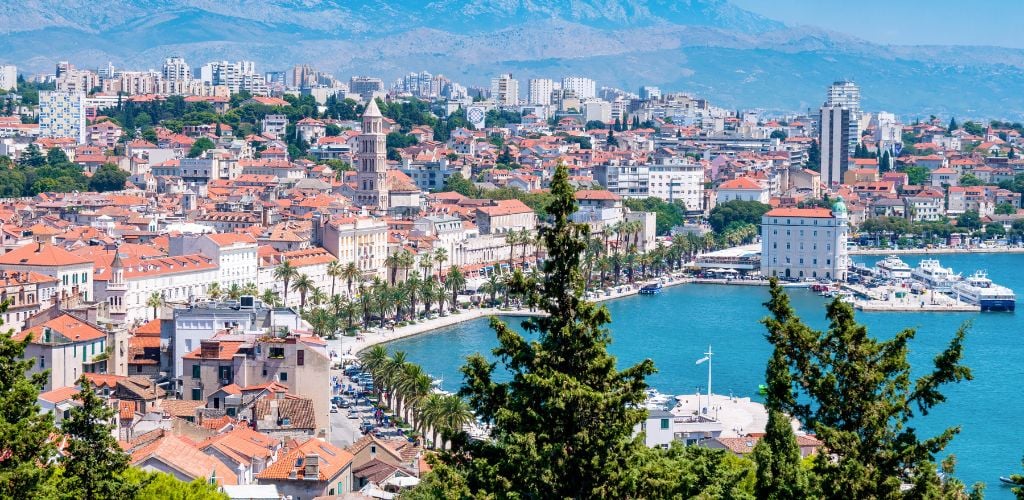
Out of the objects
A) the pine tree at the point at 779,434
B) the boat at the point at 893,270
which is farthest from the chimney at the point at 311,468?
the boat at the point at 893,270

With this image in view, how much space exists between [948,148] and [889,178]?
80.8 ft

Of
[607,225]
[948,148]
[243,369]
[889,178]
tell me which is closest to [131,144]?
[607,225]

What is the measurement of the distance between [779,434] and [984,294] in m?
42.2

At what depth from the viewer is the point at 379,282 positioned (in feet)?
144

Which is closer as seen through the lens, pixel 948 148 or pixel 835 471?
pixel 835 471

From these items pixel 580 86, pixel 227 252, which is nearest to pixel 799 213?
pixel 227 252

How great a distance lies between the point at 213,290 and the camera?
35.8m

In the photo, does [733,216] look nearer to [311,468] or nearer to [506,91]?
[311,468]

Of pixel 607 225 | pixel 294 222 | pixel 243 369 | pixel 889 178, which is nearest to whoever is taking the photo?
pixel 243 369

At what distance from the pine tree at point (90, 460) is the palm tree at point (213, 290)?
A: 894 inches

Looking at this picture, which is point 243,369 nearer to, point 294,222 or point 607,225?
point 294,222

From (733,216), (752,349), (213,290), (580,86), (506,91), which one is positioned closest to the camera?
(213,290)

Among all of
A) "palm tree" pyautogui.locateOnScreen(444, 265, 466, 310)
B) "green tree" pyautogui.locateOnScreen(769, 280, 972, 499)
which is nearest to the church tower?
"palm tree" pyautogui.locateOnScreen(444, 265, 466, 310)

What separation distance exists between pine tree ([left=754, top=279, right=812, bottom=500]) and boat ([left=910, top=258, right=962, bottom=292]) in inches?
1748
